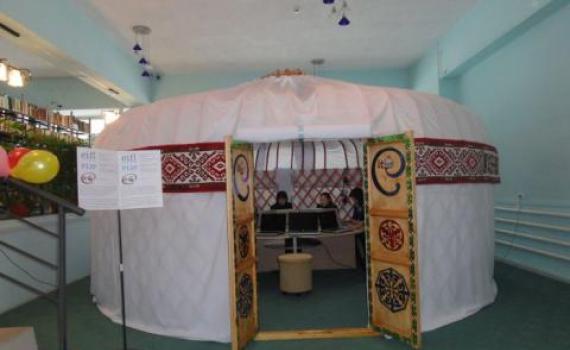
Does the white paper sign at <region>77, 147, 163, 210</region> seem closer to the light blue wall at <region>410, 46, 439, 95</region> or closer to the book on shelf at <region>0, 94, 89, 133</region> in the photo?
the book on shelf at <region>0, 94, 89, 133</region>

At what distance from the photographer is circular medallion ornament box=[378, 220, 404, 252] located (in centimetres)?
244

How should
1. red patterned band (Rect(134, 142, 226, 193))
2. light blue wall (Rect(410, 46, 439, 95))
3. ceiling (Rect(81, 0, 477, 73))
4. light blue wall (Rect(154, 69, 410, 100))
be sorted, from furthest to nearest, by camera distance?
light blue wall (Rect(154, 69, 410, 100)), light blue wall (Rect(410, 46, 439, 95)), ceiling (Rect(81, 0, 477, 73)), red patterned band (Rect(134, 142, 226, 193))

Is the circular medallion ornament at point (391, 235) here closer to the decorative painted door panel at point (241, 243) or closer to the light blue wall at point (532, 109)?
the decorative painted door panel at point (241, 243)

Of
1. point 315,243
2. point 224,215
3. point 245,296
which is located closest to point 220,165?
point 224,215

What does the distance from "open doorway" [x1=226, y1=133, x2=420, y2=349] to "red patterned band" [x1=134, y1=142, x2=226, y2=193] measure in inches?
5.0

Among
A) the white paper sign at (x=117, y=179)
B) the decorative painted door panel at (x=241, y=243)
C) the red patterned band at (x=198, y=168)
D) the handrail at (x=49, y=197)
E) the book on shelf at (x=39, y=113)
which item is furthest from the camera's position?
the book on shelf at (x=39, y=113)

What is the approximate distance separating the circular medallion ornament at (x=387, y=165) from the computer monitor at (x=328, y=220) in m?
1.29

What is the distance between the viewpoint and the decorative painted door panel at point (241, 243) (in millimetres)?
2281

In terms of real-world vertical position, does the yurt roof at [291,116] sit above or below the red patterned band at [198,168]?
above

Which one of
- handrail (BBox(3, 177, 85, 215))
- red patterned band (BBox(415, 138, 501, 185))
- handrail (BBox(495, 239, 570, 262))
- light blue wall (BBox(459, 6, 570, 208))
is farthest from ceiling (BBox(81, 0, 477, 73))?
handrail (BBox(3, 177, 85, 215))

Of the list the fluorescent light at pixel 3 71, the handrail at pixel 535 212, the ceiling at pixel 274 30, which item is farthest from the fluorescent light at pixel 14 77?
the handrail at pixel 535 212

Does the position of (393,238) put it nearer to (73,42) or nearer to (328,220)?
(328,220)

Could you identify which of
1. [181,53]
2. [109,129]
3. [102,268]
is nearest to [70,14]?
[109,129]

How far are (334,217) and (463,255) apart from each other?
4.29 feet
